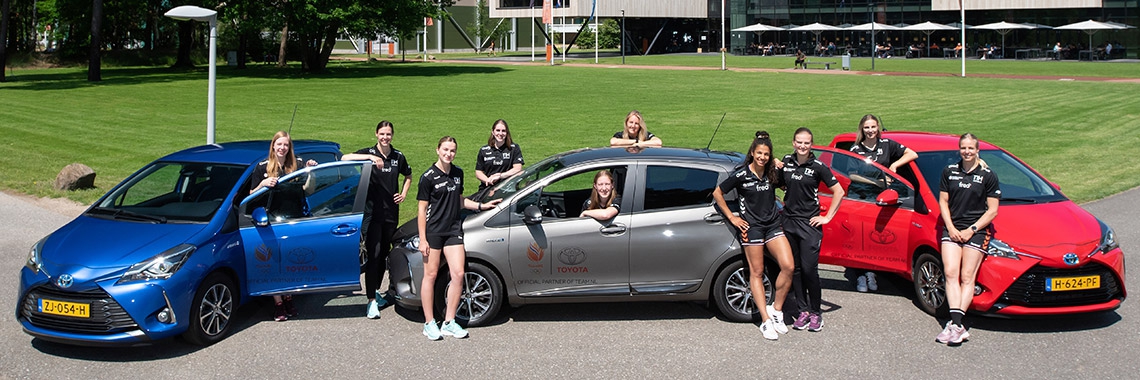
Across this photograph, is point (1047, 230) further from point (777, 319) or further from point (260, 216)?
point (260, 216)

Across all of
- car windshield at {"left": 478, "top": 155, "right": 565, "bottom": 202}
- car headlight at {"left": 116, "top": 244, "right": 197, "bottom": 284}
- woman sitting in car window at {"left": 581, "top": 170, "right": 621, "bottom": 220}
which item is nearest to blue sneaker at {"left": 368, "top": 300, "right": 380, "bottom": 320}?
car windshield at {"left": 478, "top": 155, "right": 565, "bottom": 202}

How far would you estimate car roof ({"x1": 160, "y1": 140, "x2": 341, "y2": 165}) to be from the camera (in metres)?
9.18

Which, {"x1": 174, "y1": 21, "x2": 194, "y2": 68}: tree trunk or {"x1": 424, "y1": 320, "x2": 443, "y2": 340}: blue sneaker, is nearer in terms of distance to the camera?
{"x1": 424, "y1": 320, "x2": 443, "y2": 340}: blue sneaker

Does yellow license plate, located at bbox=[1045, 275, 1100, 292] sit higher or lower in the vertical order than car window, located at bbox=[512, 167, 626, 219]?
lower

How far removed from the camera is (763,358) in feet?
25.1

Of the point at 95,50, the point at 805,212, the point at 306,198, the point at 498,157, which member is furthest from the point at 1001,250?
the point at 95,50

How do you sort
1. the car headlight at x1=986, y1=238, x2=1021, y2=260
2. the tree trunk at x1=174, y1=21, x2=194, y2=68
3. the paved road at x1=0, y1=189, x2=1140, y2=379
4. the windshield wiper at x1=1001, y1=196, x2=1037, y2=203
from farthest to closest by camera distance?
the tree trunk at x1=174, y1=21, x2=194, y2=68, the windshield wiper at x1=1001, y1=196, x2=1037, y2=203, the car headlight at x1=986, y1=238, x2=1021, y2=260, the paved road at x1=0, y1=189, x2=1140, y2=379

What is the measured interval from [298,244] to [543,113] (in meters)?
20.3

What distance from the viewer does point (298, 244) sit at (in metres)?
Answer: 8.48

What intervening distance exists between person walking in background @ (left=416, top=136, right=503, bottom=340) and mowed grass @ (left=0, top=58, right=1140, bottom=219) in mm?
5875

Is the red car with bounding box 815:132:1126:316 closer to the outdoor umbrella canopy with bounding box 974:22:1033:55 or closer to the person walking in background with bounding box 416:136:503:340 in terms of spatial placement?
the person walking in background with bounding box 416:136:503:340

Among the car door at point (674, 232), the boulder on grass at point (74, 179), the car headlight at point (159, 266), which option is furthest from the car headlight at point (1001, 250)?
the boulder on grass at point (74, 179)

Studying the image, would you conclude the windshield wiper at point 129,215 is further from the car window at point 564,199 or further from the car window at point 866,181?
the car window at point 866,181

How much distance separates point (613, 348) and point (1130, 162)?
1551cm
